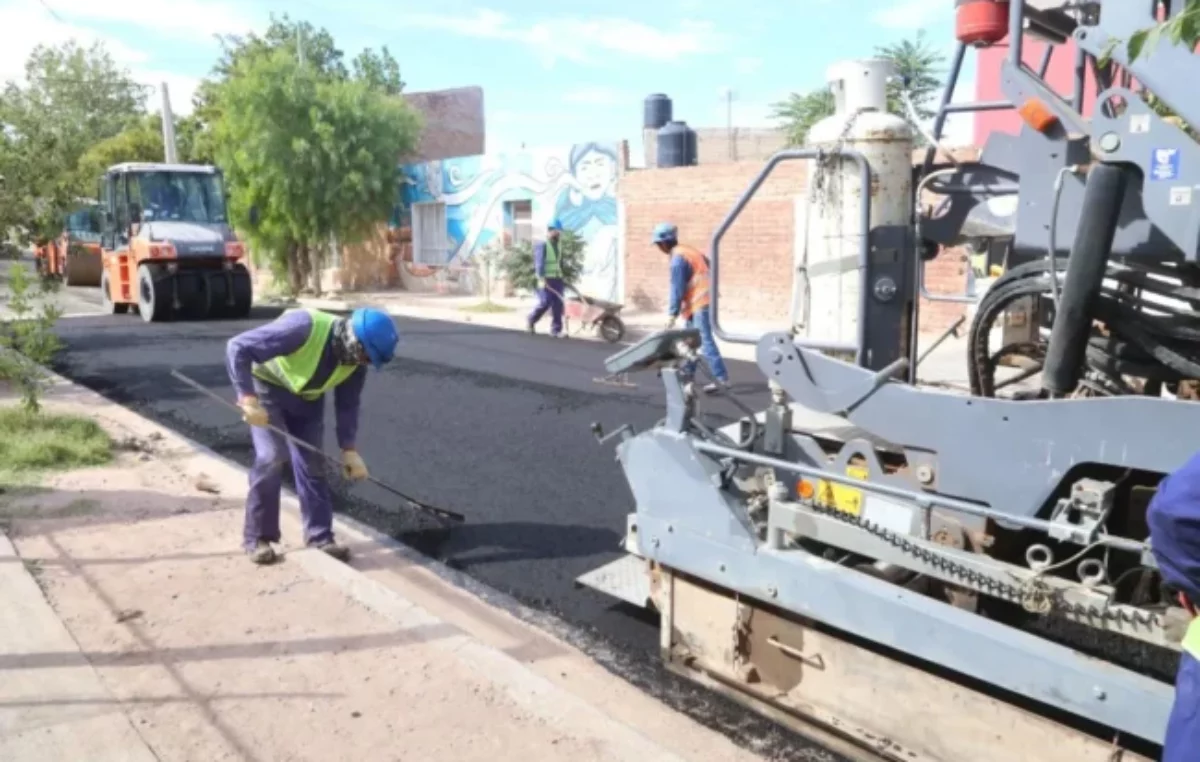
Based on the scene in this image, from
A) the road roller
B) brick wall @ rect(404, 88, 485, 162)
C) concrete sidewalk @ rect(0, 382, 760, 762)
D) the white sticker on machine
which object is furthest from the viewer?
brick wall @ rect(404, 88, 485, 162)

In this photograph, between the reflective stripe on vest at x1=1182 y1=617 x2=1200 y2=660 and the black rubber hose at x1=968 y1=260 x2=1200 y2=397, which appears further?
the black rubber hose at x1=968 y1=260 x2=1200 y2=397

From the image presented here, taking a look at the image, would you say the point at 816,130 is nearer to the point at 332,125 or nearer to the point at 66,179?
the point at 66,179

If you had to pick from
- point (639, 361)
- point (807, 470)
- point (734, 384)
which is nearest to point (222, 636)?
point (639, 361)

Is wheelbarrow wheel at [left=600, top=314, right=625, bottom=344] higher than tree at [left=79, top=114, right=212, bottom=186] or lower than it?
lower

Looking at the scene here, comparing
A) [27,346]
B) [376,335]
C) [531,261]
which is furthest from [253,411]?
[531,261]

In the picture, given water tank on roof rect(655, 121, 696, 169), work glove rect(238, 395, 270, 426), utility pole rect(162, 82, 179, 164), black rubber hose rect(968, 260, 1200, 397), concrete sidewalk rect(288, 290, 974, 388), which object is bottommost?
concrete sidewalk rect(288, 290, 974, 388)

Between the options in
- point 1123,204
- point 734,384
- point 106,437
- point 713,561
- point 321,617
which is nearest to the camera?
point 1123,204

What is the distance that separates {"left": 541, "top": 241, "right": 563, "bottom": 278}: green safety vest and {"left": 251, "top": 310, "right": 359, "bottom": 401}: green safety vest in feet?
28.1


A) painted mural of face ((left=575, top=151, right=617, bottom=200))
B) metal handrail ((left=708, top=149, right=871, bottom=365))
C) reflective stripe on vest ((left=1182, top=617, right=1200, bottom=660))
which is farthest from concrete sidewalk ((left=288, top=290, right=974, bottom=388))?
reflective stripe on vest ((left=1182, top=617, right=1200, bottom=660))

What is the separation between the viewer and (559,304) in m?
13.6

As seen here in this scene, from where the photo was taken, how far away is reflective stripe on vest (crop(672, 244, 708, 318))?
30.8ft

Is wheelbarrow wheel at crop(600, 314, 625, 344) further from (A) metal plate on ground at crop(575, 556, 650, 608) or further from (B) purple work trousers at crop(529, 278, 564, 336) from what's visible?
(A) metal plate on ground at crop(575, 556, 650, 608)

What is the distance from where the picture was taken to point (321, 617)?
13.1 feet

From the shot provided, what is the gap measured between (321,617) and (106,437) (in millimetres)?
3769
